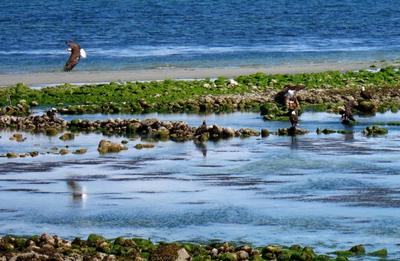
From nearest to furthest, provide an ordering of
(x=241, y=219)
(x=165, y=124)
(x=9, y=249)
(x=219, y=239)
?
(x=9, y=249) → (x=219, y=239) → (x=241, y=219) → (x=165, y=124)

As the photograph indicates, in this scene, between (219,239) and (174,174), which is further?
(174,174)

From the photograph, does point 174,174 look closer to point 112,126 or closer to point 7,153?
point 7,153

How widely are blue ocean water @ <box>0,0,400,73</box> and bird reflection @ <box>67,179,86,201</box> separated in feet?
103

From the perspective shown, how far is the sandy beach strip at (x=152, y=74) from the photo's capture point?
A: 179 ft

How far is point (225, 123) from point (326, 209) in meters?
13.8

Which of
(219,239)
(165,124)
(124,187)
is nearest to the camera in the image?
(219,239)

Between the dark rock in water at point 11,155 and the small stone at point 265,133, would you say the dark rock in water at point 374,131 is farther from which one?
the dark rock in water at point 11,155

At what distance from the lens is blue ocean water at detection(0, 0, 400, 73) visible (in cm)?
6719

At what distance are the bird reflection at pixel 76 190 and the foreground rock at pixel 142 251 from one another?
562 centimetres

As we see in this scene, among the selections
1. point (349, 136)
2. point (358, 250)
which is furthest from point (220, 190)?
point (349, 136)

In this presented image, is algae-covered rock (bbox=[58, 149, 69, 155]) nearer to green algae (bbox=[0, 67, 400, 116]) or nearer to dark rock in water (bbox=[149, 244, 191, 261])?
green algae (bbox=[0, 67, 400, 116])

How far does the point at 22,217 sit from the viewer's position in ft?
86.8

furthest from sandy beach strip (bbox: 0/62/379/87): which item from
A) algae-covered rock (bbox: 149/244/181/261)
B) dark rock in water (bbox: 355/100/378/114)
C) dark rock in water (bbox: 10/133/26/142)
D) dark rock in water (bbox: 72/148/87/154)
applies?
algae-covered rock (bbox: 149/244/181/261)

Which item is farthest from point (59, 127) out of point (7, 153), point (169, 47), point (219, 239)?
point (169, 47)
